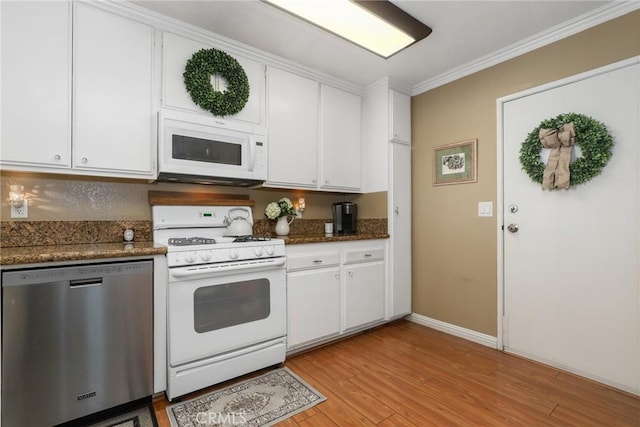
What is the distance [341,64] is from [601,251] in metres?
2.49

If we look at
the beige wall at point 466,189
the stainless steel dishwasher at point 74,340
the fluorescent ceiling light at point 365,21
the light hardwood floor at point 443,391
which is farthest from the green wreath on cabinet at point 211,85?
the light hardwood floor at point 443,391

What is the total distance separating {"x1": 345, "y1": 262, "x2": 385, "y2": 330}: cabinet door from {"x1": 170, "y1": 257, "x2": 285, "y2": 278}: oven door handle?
30.9 inches

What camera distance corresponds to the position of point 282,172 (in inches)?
103

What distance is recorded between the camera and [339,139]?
302 centimetres

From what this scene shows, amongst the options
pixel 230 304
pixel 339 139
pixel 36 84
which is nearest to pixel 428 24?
pixel 339 139

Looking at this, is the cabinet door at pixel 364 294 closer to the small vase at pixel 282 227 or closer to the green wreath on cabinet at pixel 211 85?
the small vase at pixel 282 227

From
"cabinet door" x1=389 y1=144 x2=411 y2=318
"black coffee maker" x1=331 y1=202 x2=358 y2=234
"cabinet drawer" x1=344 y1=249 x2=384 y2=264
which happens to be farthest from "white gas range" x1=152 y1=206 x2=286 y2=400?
"cabinet door" x1=389 y1=144 x2=411 y2=318

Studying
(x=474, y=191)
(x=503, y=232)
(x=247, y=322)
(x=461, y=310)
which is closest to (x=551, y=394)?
(x=461, y=310)

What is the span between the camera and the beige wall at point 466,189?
2.22 m

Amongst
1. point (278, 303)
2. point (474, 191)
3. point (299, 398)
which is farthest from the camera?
point (474, 191)

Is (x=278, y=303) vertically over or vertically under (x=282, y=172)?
under

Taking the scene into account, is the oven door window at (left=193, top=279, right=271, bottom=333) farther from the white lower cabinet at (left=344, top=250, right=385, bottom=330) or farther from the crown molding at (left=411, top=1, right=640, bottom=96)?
the crown molding at (left=411, top=1, right=640, bottom=96)

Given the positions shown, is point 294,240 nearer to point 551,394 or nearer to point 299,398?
point 299,398

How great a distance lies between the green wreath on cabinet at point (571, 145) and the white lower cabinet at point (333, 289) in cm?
140
